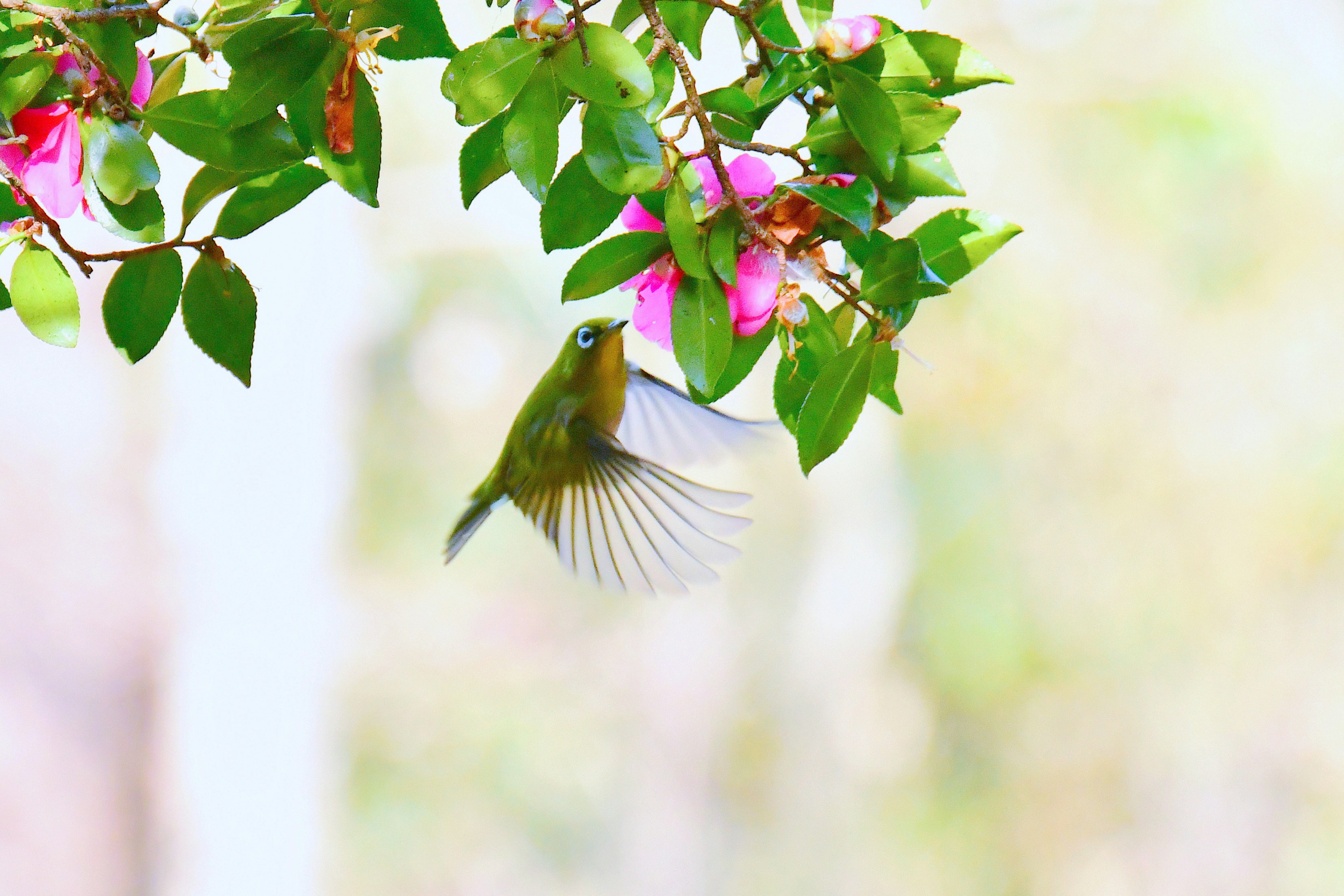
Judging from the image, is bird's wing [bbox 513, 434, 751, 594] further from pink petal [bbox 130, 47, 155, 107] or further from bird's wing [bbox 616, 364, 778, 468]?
pink petal [bbox 130, 47, 155, 107]

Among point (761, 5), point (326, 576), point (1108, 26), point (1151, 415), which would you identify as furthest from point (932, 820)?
point (761, 5)

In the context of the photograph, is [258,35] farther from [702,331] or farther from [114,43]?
[702,331]

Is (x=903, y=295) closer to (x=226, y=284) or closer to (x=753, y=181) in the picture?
(x=753, y=181)

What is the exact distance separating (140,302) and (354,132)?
144mm

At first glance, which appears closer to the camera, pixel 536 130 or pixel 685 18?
pixel 536 130

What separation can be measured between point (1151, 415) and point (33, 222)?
362cm

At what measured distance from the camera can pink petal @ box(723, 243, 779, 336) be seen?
0.43 metres

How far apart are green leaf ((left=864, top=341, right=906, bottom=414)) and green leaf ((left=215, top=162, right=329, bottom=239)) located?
26 centimetres

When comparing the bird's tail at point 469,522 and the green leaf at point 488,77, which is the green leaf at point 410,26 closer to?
the green leaf at point 488,77

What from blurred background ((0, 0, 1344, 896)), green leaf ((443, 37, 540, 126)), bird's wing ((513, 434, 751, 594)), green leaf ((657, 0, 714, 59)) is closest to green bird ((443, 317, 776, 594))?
bird's wing ((513, 434, 751, 594))

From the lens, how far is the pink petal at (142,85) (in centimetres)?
50

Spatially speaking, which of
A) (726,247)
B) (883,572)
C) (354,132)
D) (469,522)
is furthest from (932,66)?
(883,572)

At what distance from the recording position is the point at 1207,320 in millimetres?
3561

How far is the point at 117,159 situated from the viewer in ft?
1.48
